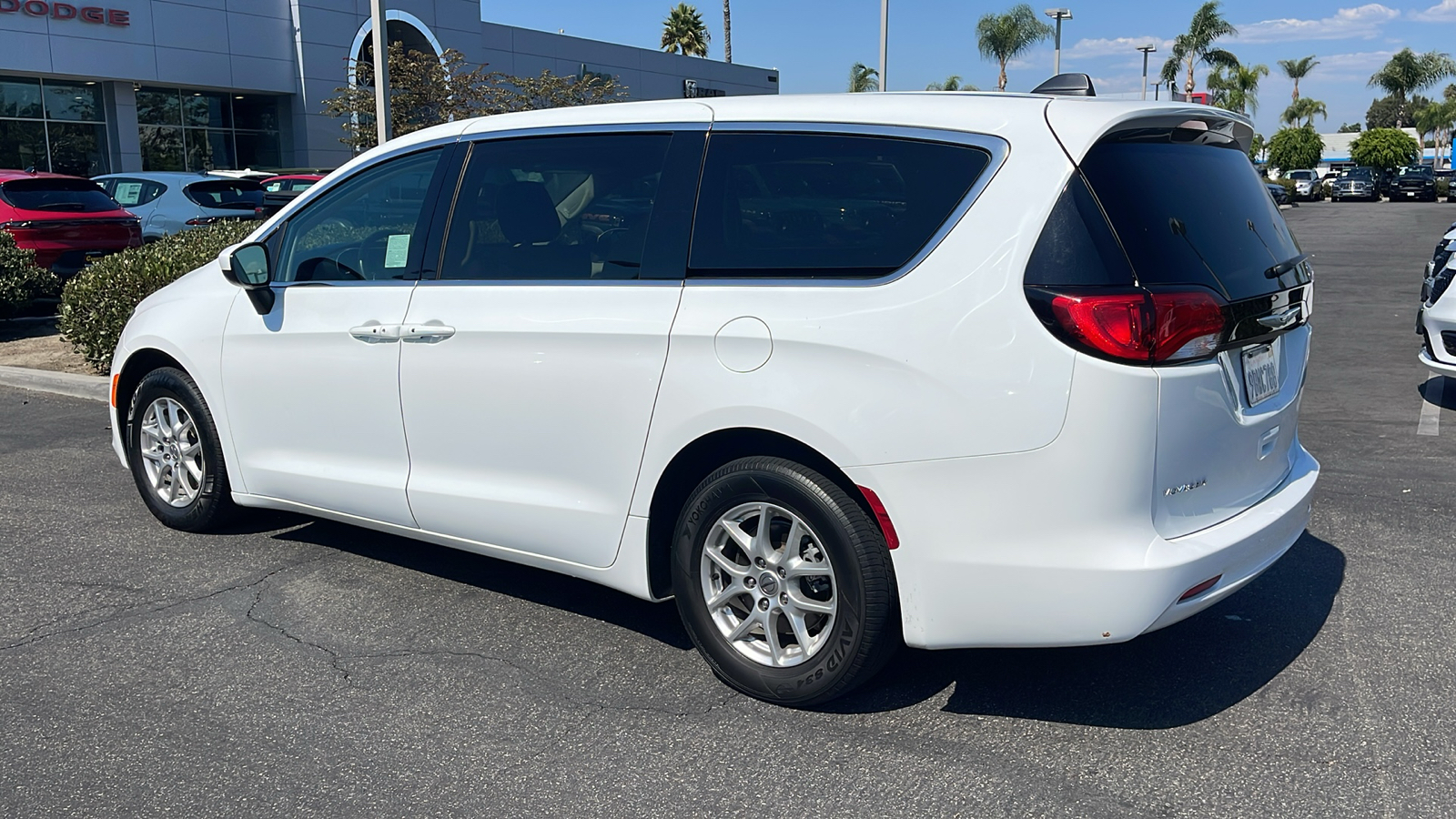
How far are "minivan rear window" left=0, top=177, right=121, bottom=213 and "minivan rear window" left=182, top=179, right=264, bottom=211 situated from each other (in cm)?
251

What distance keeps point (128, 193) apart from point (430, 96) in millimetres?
10864

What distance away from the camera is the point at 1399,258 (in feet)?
72.4

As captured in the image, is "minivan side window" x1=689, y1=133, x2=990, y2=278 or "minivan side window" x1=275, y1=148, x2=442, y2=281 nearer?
"minivan side window" x1=689, y1=133, x2=990, y2=278

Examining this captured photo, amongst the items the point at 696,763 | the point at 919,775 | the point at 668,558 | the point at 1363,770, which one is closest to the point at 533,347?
the point at 668,558

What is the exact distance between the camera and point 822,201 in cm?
355

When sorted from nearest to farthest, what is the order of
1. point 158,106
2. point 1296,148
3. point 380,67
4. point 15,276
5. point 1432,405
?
point 1432,405 < point 15,276 < point 380,67 < point 158,106 < point 1296,148

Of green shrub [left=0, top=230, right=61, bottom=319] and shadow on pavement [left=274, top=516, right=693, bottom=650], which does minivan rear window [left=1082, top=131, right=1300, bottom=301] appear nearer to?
shadow on pavement [left=274, top=516, right=693, bottom=650]

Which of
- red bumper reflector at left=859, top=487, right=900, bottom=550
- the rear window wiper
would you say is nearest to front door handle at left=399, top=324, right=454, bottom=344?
red bumper reflector at left=859, top=487, right=900, bottom=550

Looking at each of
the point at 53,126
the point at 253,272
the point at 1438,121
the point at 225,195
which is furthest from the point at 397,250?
the point at 1438,121

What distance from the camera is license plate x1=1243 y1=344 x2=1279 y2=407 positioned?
135 inches

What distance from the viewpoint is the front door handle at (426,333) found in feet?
13.9

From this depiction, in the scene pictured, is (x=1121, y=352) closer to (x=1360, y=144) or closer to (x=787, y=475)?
(x=787, y=475)

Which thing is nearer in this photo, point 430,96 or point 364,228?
point 364,228

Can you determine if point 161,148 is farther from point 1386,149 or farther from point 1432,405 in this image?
point 1386,149
